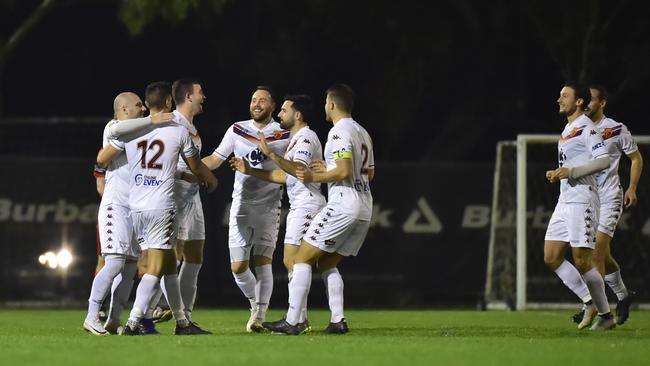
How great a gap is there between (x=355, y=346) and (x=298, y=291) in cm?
149

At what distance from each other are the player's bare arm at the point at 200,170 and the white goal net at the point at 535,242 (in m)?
7.51

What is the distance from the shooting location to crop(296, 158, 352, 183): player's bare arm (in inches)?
523

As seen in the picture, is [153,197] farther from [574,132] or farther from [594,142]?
[594,142]

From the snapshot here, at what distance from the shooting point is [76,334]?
553 inches

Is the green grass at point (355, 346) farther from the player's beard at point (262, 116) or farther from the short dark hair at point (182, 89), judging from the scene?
the short dark hair at point (182, 89)

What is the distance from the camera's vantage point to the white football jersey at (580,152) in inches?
569

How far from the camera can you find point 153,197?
43.7 feet

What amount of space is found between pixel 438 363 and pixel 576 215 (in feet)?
14.0

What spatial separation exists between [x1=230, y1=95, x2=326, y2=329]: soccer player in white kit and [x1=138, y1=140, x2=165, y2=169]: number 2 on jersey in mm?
818

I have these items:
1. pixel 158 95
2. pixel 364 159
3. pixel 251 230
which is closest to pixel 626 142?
pixel 364 159

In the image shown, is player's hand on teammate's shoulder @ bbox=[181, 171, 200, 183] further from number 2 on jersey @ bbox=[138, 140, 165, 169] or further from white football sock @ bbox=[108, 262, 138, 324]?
number 2 on jersey @ bbox=[138, 140, 165, 169]

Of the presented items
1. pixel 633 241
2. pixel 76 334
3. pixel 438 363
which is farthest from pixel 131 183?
pixel 633 241

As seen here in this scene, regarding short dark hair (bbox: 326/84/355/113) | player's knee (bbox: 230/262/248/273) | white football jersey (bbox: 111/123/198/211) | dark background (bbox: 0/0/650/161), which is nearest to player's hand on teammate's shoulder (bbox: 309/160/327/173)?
short dark hair (bbox: 326/84/355/113)

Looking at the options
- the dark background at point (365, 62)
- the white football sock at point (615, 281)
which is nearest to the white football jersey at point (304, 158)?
the white football sock at point (615, 281)
